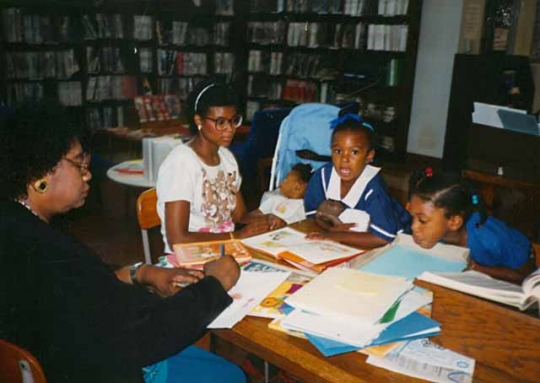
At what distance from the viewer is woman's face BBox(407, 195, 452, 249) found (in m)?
1.56

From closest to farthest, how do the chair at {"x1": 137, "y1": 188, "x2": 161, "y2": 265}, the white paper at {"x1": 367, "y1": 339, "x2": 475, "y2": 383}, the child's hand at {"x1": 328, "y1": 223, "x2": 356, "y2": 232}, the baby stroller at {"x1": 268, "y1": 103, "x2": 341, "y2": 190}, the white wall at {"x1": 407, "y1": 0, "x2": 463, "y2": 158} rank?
the white paper at {"x1": 367, "y1": 339, "x2": 475, "y2": 383}
the child's hand at {"x1": 328, "y1": 223, "x2": 356, "y2": 232}
the chair at {"x1": 137, "y1": 188, "x2": 161, "y2": 265}
the baby stroller at {"x1": 268, "y1": 103, "x2": 341, "y2": 190}
the white wall at {"x1": 407, "y1": 0, "x2": 463, "y2": 158}

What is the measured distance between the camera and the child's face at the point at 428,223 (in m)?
1.56

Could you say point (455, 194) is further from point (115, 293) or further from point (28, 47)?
point (28, 47)

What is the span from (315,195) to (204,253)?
74cm

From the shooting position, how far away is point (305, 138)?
10.9 feet

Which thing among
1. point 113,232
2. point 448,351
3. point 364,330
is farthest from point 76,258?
point 113,232

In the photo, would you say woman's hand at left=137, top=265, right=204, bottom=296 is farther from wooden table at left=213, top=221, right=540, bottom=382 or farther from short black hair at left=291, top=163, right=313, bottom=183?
short black hair at left=291, top=163, right=313, bottom=183

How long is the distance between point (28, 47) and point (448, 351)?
220 inches

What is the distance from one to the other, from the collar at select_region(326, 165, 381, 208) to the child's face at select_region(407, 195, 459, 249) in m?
0.39

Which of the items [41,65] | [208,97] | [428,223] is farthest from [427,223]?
[41,65]

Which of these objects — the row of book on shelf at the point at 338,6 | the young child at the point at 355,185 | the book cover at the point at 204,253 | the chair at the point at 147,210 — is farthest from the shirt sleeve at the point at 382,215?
the row of book on shelf at the point at 338,6

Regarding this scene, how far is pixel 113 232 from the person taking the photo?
399 centimetres

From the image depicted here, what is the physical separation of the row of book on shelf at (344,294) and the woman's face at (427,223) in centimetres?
3

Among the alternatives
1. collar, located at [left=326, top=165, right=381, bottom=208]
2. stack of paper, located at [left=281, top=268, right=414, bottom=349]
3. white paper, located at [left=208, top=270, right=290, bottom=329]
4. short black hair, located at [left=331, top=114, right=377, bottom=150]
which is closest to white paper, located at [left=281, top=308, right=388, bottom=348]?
stack of paper, located at [left=281, top=268, right=414, bottom=349]
